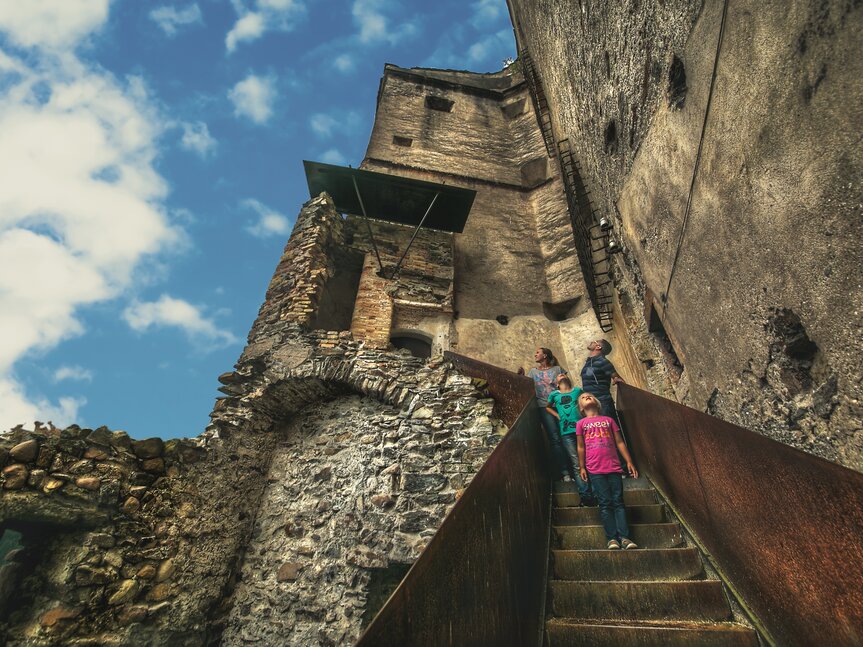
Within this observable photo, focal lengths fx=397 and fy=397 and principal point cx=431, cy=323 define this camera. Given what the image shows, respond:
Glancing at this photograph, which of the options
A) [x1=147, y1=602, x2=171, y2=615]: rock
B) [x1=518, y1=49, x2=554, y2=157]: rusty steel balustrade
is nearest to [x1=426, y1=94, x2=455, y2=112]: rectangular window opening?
[x1=518, y1=49, x2=554, y2=157]: rusty steel balustrade

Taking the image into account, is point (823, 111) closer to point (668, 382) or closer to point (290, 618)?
point (668, 382)

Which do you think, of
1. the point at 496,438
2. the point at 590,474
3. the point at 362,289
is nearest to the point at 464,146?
the point at 362,289

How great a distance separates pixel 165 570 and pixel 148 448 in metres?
1.14

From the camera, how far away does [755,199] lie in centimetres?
281

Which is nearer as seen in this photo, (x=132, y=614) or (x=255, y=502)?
(x=132, y=614)

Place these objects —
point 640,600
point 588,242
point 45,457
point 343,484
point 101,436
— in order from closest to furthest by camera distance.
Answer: point 640,600
point 45,457
point 101,436
point 343,484
point 588,242

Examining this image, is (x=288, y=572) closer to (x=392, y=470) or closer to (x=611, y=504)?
(x=392, y=470)

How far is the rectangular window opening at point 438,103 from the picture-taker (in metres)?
14.6

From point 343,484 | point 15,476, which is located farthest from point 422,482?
point 15,476

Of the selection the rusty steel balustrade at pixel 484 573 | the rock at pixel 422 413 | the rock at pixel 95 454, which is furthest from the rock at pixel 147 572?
the rusty steel balustrade at pixel 484 573

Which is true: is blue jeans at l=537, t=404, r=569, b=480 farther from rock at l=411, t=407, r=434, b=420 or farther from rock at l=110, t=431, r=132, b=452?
rock at l=110, t=431, r=132, b=452

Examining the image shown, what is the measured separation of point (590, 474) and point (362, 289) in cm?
572

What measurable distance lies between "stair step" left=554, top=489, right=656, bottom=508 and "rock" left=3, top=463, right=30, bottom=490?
14.5 ft

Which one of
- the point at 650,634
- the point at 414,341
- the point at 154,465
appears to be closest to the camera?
the point at 650,634
